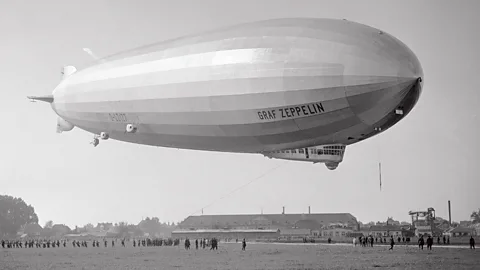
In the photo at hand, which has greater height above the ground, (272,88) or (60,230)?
(272,88)

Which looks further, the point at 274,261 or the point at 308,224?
the point at 308,224

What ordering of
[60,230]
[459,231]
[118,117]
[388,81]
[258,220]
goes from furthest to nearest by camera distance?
[60,230] → [258,220] → [459,231] → [118,117] → [388,81]

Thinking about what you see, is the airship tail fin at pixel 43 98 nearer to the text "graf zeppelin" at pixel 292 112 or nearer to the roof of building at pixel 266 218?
the text "graf zeppelin" at pixel 292 112

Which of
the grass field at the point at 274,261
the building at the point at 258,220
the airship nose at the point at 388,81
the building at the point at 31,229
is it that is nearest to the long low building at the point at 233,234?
the building at the point at 258,220

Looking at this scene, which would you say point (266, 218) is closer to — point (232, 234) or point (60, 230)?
point (232, 234)

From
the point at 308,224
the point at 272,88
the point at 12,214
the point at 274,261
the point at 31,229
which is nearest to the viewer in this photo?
the point at 272,88

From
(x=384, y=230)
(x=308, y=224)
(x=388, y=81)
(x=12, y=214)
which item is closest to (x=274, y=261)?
(x=388, y=81)

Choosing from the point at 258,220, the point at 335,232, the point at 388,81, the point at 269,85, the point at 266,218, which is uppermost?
the point at 269,85
